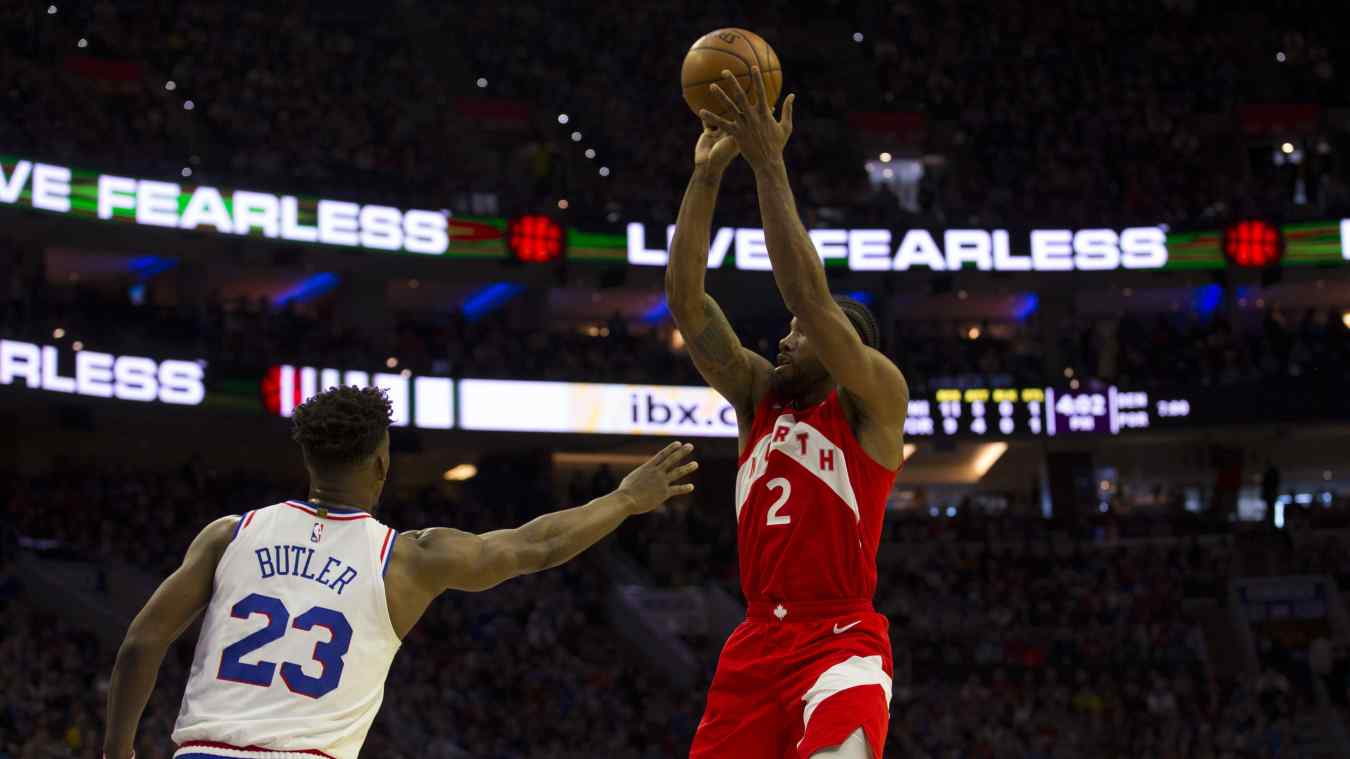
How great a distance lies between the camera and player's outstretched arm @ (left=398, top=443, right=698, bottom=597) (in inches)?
182

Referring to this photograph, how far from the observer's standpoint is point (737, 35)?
6.13 meters

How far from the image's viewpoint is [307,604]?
439 centimetres


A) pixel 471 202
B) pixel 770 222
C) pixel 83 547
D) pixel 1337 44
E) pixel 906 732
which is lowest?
pixel 906 732

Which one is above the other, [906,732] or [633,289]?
[633,289]

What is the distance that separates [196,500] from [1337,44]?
29.0 meters

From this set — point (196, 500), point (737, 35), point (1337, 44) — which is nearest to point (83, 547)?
point (196, 500)

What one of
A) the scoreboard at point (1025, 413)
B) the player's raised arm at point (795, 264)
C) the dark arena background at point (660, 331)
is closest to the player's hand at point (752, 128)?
the player's raised arm at point (795, 264)

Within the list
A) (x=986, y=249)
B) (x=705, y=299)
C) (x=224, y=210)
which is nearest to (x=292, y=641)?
(x=705, y=299)

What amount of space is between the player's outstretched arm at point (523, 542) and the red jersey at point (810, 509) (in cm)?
42

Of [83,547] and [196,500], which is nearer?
[83,547]

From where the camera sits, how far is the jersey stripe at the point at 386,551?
14.9 ft

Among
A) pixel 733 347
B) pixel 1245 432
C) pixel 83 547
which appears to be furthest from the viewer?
pixel 1245 432

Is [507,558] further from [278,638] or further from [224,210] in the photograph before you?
[224,210]

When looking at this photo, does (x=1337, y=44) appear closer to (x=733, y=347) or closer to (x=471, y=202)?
(x=471, y=202)
